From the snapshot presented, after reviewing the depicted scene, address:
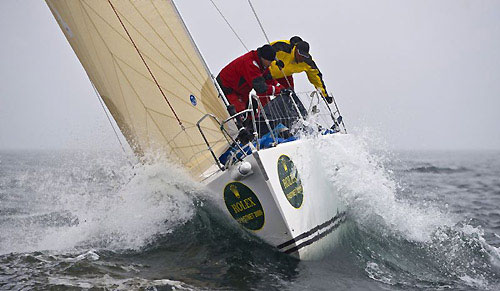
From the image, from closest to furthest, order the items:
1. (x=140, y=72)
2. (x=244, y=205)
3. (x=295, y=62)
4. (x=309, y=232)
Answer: (x=244, y=205) → (x=309, y=232) → (x=140, y=72) → (x=295, y=62)

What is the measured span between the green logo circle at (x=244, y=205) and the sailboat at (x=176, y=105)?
0.01 meters

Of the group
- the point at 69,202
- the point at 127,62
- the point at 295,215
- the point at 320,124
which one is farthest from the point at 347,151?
the point at 69,202

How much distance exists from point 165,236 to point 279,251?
1.16m

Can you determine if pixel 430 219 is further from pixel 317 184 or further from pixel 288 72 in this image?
pixel 288 72

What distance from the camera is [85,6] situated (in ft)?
14.8

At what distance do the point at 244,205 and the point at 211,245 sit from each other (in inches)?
24.5

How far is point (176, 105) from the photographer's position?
4.79m

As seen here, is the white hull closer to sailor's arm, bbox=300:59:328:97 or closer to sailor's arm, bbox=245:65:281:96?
sailor's arm, bbox=245:65:281:96

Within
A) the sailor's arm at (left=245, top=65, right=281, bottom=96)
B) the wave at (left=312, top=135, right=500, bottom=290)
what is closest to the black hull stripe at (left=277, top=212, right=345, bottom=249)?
the wave at (left=312, top=135, right=500, bottom=290)

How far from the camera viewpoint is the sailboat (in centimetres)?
388

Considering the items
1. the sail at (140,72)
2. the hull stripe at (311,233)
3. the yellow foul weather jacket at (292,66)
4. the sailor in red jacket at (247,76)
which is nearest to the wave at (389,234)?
the hull stripe at (311,233)

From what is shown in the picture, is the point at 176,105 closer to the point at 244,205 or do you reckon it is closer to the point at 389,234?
the point at 244,205

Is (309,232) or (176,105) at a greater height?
(176,105)

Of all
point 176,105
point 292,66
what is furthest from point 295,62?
point 176,105
